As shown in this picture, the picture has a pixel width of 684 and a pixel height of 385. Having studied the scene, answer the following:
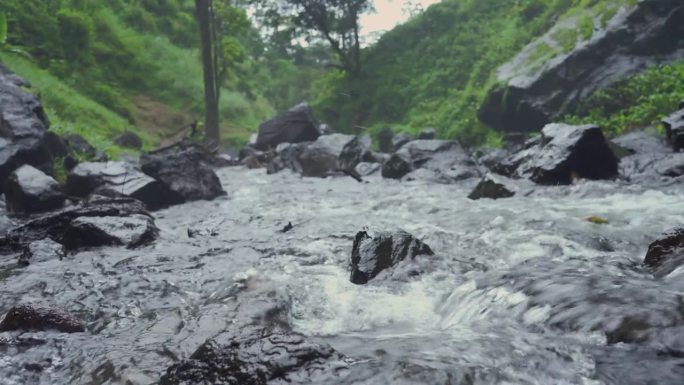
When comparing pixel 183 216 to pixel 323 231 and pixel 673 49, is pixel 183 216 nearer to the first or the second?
pixel 323 231

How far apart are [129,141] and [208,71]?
3.94m

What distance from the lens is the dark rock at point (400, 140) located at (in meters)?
20.5

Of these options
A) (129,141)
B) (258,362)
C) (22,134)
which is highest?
(22,134)

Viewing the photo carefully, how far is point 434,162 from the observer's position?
13.1 meters

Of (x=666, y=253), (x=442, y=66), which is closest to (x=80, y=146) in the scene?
(x=666, y=253)

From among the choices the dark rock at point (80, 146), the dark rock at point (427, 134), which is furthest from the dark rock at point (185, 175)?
the dark rock at point (427, 134)

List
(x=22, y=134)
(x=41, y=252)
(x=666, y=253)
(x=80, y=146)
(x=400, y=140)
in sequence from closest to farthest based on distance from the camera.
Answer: (x=666, y=253), (x=41, y=252), (x=22, y=134), (x=80, y=146), (x=400, y=140)

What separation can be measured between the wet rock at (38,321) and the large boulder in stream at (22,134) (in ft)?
20.9

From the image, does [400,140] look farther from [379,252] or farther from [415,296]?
[415,296]

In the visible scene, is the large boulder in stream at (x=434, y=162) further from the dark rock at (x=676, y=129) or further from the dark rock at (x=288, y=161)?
the dark rock at (x=676, y=129)

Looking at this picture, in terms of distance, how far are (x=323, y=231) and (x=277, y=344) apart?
434 centimetres

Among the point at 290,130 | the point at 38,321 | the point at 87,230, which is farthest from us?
the point at 290,130

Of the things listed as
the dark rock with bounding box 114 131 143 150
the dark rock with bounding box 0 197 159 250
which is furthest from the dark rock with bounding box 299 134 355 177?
the dark rock with bounding box 0 197 159 250

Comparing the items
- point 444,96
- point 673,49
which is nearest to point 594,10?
point 673,49
